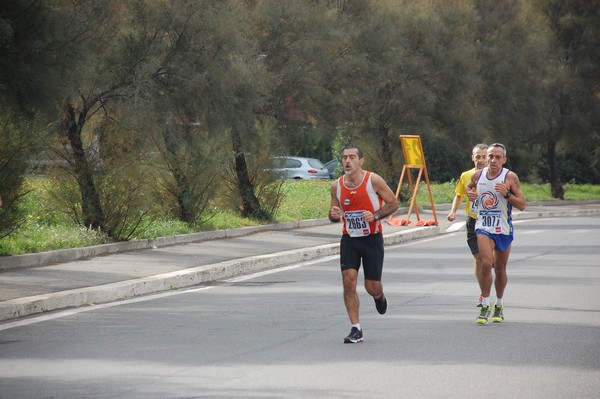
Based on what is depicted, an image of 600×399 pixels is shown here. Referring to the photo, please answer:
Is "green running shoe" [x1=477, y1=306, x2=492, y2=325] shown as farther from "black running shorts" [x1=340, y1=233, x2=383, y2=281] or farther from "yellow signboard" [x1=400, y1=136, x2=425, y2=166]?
"yellow signboard" [x1=400, y1=136, x2=425, y2=166]

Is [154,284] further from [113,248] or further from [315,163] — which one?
[315,163]

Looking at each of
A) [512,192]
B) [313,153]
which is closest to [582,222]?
[512,192]

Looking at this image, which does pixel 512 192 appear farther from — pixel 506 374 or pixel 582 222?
pixel 582 222

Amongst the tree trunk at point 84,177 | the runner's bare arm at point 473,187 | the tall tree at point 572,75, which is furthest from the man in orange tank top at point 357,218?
the tall tree at point 572,75

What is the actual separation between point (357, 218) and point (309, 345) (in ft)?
4.05

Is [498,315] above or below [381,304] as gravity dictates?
below

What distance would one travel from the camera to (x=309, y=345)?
1127cm

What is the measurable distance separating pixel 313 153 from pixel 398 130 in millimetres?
29294

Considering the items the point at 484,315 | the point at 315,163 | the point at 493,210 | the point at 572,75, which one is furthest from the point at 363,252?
the point at 315,163

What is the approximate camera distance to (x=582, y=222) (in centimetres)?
3606

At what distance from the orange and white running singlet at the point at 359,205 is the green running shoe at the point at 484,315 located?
1.80 m

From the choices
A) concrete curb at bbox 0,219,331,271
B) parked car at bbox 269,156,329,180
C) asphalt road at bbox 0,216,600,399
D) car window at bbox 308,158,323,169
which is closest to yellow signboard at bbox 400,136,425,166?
concrete curb at bbox 0,219,331,271

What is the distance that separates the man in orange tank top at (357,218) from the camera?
11516 millimetres

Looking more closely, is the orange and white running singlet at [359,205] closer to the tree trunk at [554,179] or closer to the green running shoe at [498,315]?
the green running shoe at [498,315]
